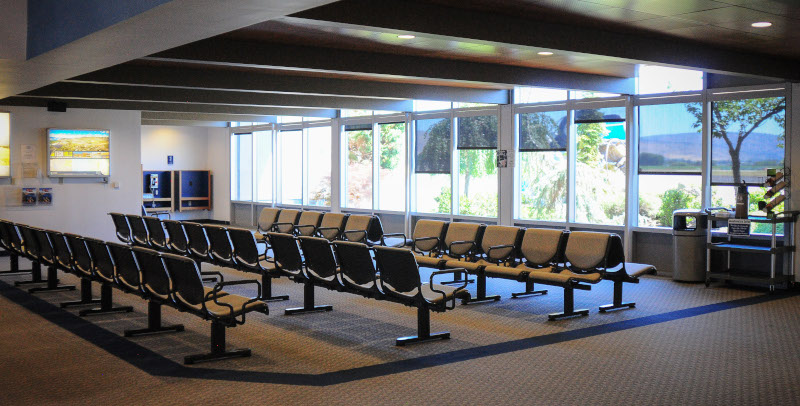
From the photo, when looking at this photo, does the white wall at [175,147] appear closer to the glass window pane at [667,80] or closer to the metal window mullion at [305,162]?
the metal window mullion at [305,162]

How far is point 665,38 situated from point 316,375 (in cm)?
488

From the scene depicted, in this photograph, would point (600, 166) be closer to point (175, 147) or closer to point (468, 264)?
point (468, 264)

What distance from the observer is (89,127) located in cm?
1377

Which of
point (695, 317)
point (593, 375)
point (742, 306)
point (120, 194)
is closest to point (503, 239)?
point (695, 317)

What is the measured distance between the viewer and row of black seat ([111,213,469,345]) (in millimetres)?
6371

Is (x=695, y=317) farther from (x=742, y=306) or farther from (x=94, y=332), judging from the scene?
(x=94, y=332)

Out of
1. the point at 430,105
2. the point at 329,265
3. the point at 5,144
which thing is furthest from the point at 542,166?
the point at 5,144

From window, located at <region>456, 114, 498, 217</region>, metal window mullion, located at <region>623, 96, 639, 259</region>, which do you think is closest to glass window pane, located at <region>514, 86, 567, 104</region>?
window, located at <region>456, 114, 498, 217</region>

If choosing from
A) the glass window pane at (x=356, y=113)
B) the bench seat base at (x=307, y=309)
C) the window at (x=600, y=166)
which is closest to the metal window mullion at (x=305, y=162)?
the glass window pane at (x=356, y=113)

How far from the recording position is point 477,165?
13.7m

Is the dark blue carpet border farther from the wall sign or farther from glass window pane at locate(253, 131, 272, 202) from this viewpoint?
glass window pane at locate(253, 131, 272, 202)

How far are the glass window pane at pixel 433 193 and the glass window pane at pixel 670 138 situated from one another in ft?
13.2

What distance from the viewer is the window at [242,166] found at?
66.1 feet

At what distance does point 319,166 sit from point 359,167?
1.58 meters
